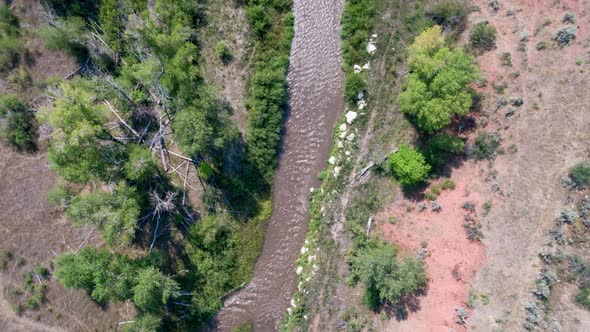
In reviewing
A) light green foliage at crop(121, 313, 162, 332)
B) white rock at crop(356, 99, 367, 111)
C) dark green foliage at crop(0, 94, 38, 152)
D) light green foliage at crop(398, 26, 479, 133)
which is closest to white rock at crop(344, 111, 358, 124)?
white rock at crop(356, 99, 367, 111)

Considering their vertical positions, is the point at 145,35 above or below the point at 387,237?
above

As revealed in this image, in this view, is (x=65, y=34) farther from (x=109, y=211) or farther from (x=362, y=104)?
(x=362, y=104)

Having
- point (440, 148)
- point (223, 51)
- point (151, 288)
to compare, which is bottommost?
point (151, 288)

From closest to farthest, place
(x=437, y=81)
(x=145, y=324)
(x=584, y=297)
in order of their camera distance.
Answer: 1. (x=584, y=297)
2. (x=437, y=81)
3. (x=145, y=324)

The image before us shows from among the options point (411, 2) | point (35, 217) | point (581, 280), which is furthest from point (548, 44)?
point (35, 217)

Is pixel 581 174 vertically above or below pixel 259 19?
below

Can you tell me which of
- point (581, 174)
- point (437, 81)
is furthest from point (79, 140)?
point (581, 174)

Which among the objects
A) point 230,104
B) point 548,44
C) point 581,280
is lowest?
point 581,280

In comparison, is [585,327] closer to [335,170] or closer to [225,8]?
[335,170]
